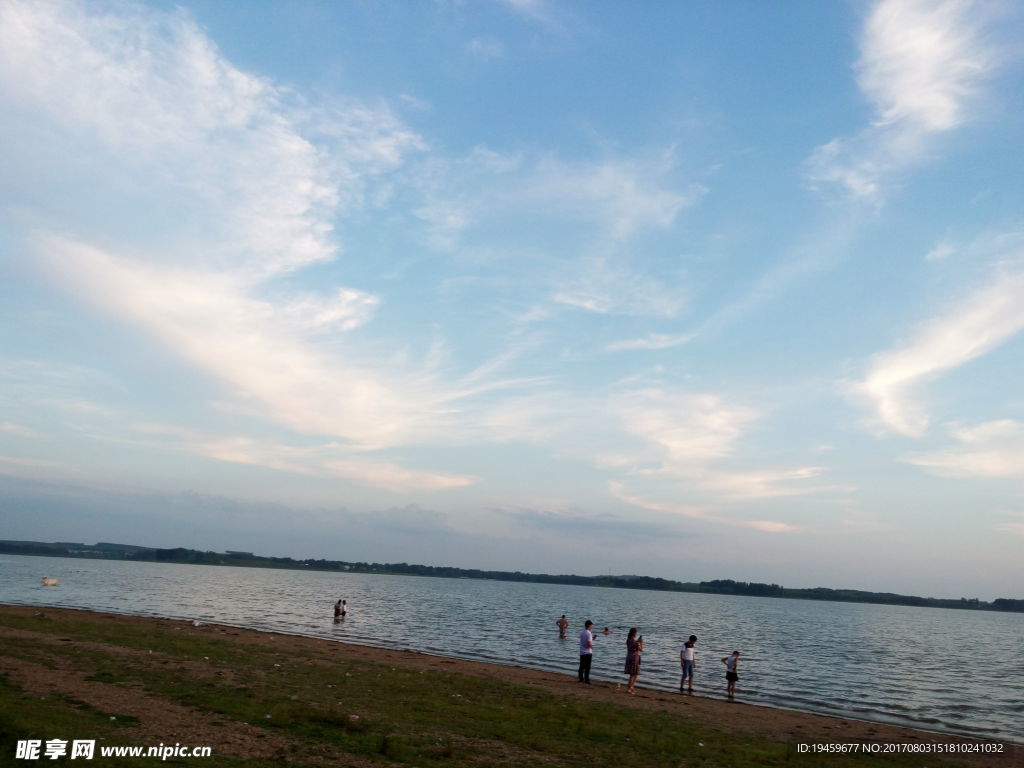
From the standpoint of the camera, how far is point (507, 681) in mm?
27172

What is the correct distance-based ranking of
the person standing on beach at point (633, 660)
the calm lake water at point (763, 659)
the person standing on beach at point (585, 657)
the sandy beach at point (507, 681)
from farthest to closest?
the calm lake water at point (763, 659) < the person standing on beach at point (585, 657) < the person standing on beach at point (633, 660) < the sandy beach at point (507, 681)

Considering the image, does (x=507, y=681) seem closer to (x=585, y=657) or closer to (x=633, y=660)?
(x=585, y=657)

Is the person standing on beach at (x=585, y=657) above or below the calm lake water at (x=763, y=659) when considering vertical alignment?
above

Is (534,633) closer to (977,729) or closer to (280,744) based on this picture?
(977,729)

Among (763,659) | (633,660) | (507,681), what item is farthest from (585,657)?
(763,659)

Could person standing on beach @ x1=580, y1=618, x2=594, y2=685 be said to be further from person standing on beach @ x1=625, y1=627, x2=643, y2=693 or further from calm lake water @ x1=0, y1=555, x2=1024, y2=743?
calm lake water @ x1=0, y1=555, x2=1024, y2=743

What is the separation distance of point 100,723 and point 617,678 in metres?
24.8

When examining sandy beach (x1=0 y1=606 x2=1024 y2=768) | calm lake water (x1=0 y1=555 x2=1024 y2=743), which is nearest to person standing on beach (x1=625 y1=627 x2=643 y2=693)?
sandy beach (x1=0 y1=606 x2=1024 y2=768)

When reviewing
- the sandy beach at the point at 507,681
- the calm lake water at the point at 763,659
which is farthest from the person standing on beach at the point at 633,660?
the calm lake water at the point at 763,659

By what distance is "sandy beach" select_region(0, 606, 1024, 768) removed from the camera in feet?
49.2

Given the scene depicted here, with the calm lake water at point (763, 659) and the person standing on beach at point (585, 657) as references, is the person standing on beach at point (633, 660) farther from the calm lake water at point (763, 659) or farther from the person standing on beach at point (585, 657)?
the calm lake water at point (763, 659)

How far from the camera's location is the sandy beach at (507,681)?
15000 millimetres

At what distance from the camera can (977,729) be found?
27.8 m

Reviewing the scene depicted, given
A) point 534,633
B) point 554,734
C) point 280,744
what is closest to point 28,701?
point 280,744
